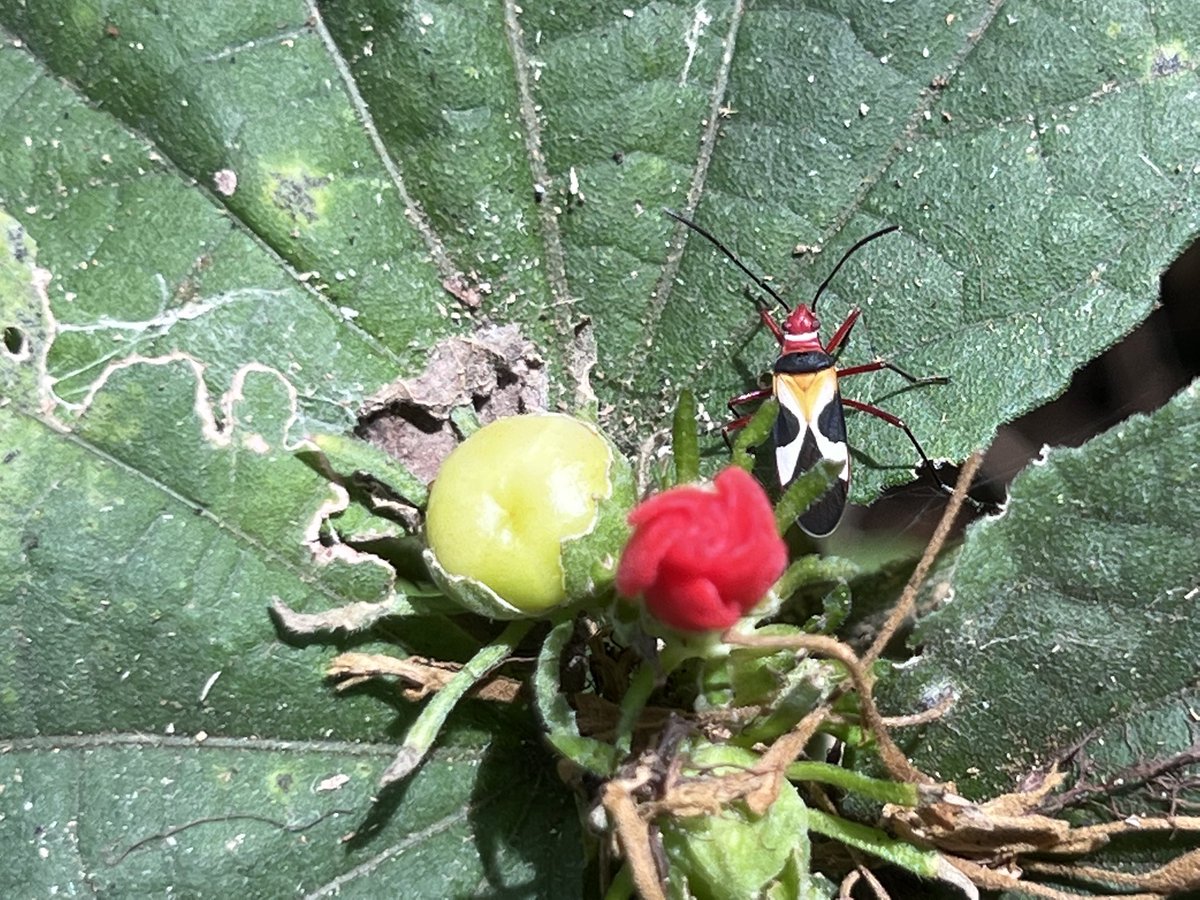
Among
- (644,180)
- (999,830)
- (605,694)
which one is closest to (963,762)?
(999,830)

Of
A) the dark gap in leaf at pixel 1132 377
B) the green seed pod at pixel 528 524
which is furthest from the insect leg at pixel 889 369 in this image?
the dark gap in leaf at pixel 1132 377

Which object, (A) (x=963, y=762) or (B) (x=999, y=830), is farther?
(A) (x=963, y=762)

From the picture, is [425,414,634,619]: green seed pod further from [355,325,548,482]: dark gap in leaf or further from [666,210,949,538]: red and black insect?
[666,210,949,538]: red and black insect

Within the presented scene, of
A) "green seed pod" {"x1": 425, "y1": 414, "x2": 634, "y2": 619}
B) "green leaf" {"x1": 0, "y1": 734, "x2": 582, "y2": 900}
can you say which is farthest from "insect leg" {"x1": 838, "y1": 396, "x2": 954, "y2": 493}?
"green leaf" {"x1": 0, "y1": 734, "x2": 582, "y2": 900}

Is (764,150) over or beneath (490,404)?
over

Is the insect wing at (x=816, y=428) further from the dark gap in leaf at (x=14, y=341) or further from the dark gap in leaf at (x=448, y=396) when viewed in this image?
→ the dark gap in leaf at (x=14, y=341)

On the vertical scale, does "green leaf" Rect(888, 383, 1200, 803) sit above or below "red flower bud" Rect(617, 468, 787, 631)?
below

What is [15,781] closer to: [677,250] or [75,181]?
[75,181]
